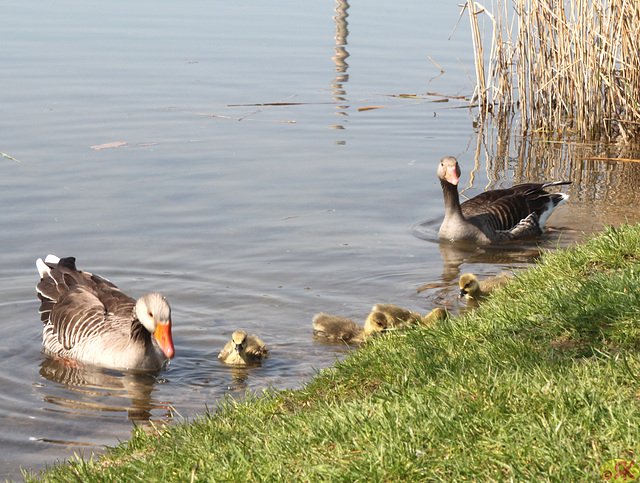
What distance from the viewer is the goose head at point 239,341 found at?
7109mm

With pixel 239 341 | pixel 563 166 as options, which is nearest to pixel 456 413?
pixel 239 341

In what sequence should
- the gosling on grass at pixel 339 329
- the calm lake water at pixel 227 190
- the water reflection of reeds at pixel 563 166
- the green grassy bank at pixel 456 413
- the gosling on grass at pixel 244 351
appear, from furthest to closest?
the water reflection of reeds at pixel 563 166
the gosling on grass at pixel 339 329
the calm lake water at pixel 227 190
the gosling on grass at pixel 244 351
the green grassy bank at pixel 456 413

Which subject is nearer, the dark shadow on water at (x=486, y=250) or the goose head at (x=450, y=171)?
the dark shadow on water at (x=486, y=250)

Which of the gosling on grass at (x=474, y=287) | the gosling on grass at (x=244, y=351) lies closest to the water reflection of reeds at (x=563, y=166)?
the gosling on grass at (x=474, y=287)

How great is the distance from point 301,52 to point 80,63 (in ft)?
18.6

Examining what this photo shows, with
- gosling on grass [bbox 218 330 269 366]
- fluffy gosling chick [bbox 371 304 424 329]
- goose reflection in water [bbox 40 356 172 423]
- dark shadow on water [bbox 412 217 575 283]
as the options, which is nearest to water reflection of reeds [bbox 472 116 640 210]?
dark shadow on water [bbox 412 217 575 283]

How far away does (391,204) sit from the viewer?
12570 mm

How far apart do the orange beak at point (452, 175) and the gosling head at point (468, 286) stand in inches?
121

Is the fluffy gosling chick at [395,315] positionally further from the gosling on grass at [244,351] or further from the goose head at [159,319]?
the goose head at [159,319]

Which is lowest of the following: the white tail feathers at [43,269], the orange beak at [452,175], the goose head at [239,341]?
the goose head at [239,341]

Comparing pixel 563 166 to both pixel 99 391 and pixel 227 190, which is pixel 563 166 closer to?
pixel 227 190

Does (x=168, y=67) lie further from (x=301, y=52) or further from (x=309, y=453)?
(x=309, y=453)

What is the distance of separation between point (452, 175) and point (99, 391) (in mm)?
6149

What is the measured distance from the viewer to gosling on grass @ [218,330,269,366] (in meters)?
7.23
